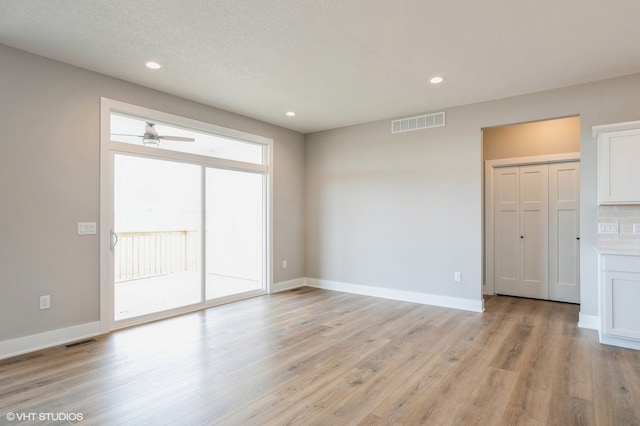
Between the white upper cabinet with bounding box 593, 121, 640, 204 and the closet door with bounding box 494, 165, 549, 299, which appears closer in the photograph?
the white upper cabinet with bounding box 593, 121, 640, 204

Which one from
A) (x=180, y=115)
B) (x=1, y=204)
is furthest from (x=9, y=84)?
(x=180, y=115)

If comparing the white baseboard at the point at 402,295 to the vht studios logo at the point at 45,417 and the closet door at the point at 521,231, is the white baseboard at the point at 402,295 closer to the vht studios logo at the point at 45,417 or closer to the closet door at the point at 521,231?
the closet door at the point at 521,231

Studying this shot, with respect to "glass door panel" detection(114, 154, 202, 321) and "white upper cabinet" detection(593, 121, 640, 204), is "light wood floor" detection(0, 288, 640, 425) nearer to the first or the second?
"glass door panel" detection(114, 154, 202, 321)

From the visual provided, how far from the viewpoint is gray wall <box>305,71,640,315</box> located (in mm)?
3916

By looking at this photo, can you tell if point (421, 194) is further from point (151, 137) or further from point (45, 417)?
point (45, 417)

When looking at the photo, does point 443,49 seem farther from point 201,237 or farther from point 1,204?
point 1,204

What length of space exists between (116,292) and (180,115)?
Result: 7.62 ft

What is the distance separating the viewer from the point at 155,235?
438 cm

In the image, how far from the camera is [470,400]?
236 centimetres

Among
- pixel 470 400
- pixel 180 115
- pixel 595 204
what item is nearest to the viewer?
pixel 470 400

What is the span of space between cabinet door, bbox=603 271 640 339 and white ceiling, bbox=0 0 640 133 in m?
2.15

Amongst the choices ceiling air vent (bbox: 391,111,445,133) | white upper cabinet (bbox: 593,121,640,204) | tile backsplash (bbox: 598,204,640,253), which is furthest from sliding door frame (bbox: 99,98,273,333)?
tile backsplash (bbox: 598,204,640,253)

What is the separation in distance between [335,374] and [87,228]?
298 cm

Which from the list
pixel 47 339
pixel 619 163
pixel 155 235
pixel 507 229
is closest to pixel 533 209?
pixel 507 229
